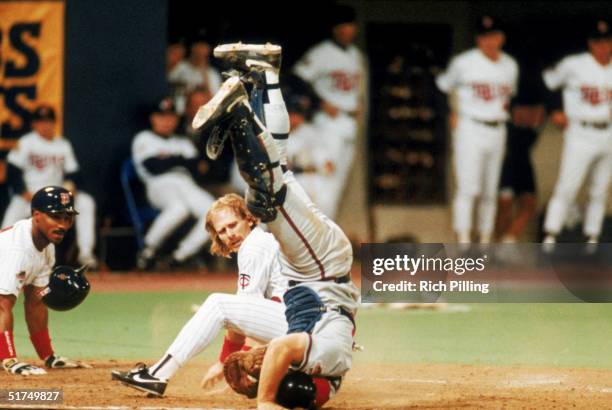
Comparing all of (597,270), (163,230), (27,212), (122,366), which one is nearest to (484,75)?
(597,270)

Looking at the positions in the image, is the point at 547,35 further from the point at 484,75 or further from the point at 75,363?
the point at 75,363

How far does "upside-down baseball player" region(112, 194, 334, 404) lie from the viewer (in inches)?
169

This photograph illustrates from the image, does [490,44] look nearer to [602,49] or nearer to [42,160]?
[602,49]

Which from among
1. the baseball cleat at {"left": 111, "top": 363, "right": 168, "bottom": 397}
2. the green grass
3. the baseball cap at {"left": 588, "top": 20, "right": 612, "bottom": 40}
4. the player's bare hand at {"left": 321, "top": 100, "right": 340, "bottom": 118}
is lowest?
the green grass

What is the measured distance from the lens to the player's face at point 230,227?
4.58m

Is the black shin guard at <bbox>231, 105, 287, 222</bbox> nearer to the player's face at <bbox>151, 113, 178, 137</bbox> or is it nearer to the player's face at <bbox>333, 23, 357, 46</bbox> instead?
the player's face at <bbox>151, 113, 178, 137</bbox>

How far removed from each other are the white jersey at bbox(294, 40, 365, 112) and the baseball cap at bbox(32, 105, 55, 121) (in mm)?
2505

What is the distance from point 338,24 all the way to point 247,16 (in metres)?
0.92

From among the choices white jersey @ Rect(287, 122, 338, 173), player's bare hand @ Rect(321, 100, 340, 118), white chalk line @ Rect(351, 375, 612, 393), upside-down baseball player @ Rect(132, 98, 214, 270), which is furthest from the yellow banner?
white chalk line @ Rect(351, 375, 612, 393)

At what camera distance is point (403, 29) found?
38.0ft

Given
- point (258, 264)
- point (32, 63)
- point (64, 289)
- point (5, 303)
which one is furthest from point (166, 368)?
point (32, 63)

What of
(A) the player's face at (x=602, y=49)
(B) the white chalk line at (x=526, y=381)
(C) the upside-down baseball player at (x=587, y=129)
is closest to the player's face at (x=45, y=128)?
(C) the upside-down baseball player at (x=587, y=129)

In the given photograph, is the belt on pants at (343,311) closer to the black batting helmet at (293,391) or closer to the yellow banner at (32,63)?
the black batting helmet at (293,391)

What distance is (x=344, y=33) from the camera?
36.4 feet
